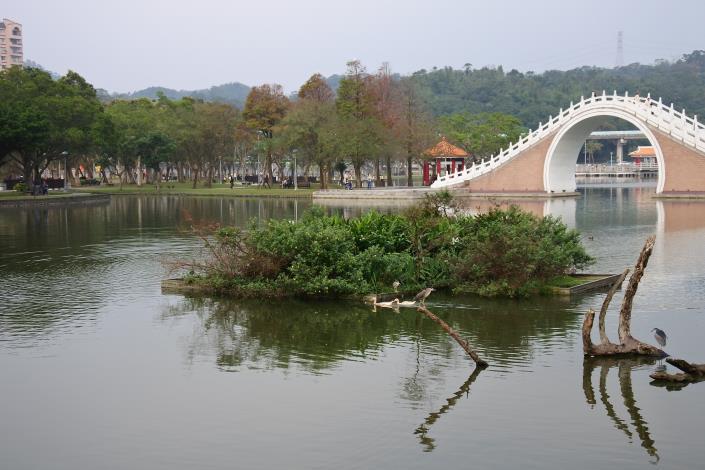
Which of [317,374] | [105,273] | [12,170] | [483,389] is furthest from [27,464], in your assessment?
[12,170]

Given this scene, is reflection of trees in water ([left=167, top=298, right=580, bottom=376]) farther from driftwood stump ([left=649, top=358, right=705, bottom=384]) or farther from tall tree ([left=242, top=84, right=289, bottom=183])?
tall tree ([left=242, top=84, right=289, bottom=183])

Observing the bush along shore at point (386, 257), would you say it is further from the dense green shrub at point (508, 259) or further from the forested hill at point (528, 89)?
the forested hill at point (528, 89)

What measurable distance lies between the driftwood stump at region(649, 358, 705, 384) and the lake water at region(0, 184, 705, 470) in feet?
0.62

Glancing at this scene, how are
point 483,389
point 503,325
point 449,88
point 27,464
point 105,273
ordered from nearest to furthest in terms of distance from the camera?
point 27,464, point 483,389, point 503,325, point 105,273, point 449,88

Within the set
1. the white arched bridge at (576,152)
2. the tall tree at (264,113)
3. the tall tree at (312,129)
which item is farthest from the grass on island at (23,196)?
the white arched bridge at (576,152)

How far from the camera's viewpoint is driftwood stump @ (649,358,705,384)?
1147cm

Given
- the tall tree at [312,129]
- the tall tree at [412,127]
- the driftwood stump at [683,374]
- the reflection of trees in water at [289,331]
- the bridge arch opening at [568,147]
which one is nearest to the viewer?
the driftwood stump at [683,374]

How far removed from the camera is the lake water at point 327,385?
950cm

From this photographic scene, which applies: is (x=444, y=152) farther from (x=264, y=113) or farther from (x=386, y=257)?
(x=386, y=257)

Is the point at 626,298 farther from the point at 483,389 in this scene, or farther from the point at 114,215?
the point at 114,215

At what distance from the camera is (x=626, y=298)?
40.2 ft

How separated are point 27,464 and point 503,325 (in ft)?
27.1

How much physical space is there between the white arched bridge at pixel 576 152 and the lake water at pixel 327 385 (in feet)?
103

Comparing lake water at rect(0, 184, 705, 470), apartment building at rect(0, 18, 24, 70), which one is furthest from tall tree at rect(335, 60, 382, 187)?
apartment building at rect(0, 18, 24, 70)
